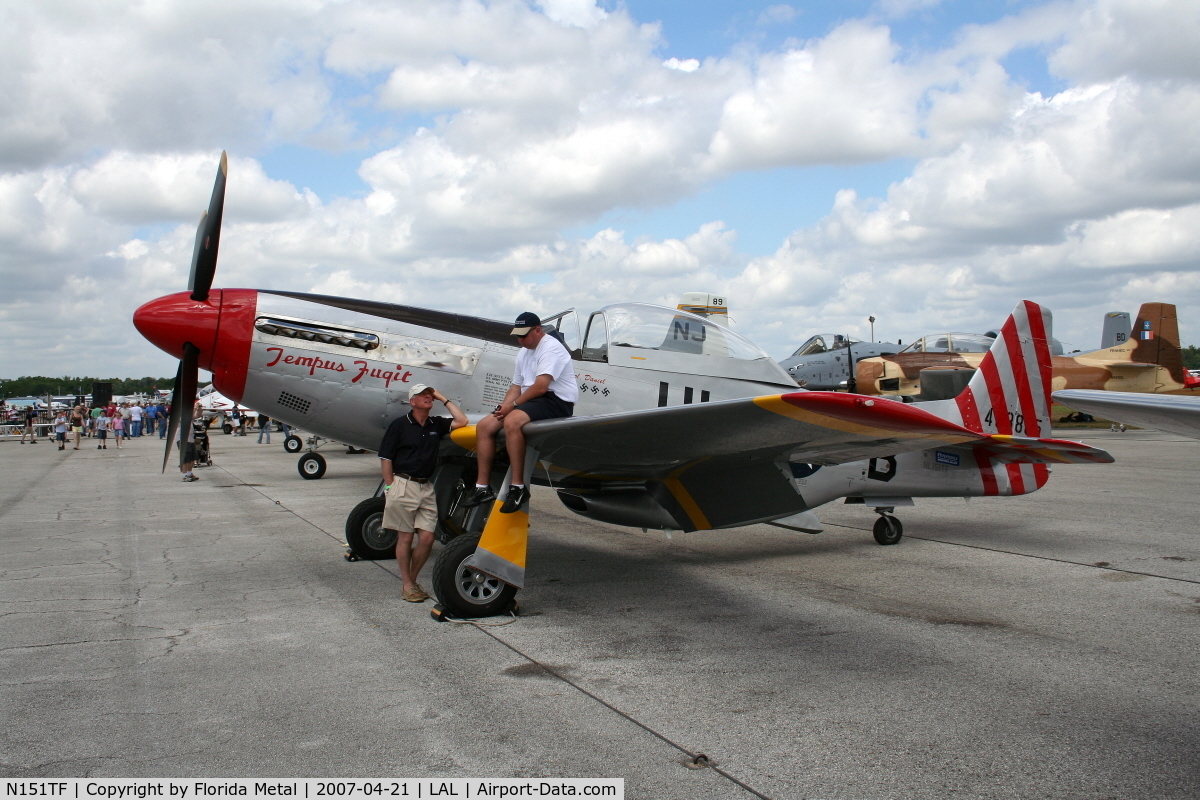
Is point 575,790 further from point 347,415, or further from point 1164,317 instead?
point 1164,317

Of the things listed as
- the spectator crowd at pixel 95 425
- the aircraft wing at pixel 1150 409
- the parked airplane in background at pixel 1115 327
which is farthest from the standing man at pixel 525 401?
the parked airplane in background at pixel 1115 327

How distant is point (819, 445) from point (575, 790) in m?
2.36

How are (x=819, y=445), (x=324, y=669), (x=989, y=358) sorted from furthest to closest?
1. (x=989, y=358)
2. (x=819, y=445)
3. (x=324, y=669)

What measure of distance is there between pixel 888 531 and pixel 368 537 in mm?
4620

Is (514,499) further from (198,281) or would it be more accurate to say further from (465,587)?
(198,281)

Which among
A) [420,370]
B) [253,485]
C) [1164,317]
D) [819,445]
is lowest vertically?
[253,485]

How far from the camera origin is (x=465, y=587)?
4.56 m

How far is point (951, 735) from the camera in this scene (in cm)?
290

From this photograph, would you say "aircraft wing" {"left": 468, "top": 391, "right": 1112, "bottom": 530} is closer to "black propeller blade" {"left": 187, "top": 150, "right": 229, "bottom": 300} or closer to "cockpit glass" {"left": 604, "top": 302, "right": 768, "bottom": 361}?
"cockpit glass" {"left": 604, "top": 302, "right": 768, "bottom": 361}

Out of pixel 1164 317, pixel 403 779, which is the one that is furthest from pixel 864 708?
pixel 1164 317

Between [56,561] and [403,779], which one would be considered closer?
[403,779]

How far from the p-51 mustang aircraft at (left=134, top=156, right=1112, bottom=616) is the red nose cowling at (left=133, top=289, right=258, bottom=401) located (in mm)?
10

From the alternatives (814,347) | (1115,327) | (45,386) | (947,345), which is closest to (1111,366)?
(947,345)

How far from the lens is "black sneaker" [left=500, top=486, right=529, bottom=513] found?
4496 mm
